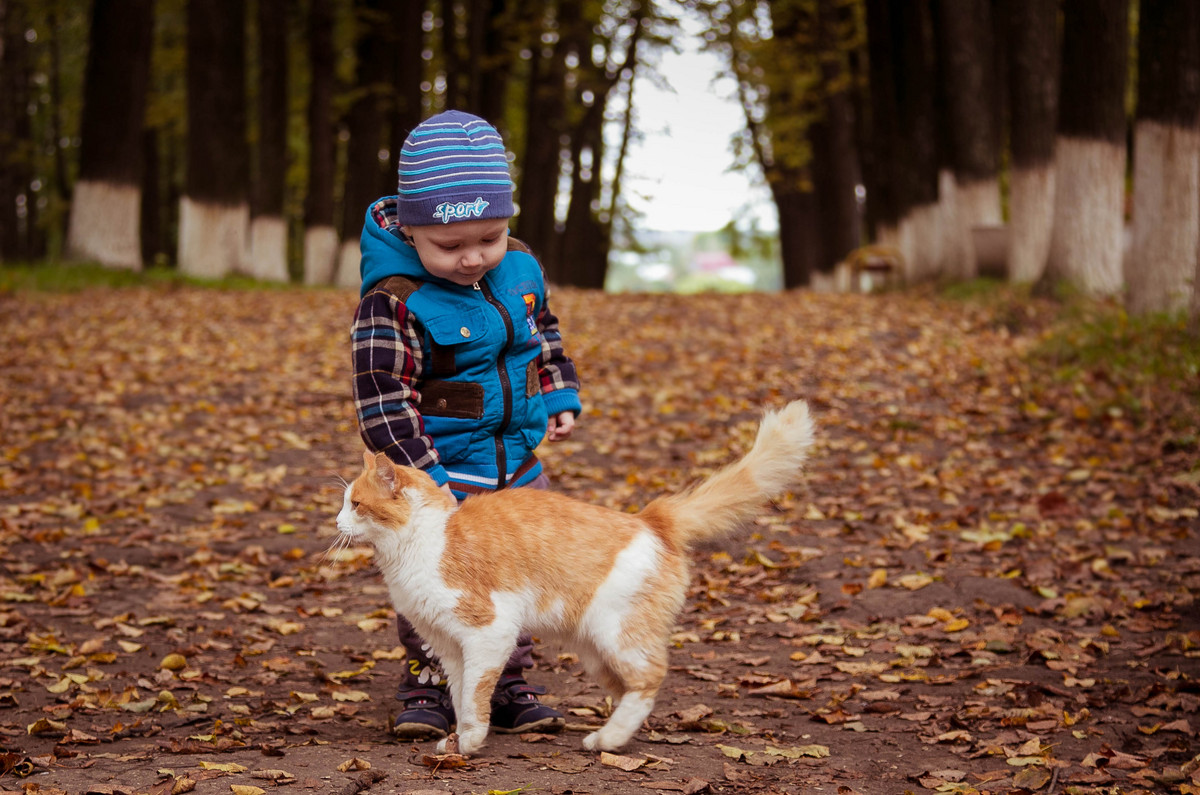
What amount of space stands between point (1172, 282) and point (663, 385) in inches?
189

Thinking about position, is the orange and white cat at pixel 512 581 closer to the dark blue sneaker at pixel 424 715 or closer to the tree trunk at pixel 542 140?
the dark blue sneaker at pixel 424 715

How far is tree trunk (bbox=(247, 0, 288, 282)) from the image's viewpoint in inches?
833

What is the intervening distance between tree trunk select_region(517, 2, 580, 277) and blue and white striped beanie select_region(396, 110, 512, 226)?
19467mm

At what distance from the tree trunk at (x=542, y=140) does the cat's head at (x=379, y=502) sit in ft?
65.1

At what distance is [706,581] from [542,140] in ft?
62.0

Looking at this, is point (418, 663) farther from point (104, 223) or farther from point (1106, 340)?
point (104, 223)

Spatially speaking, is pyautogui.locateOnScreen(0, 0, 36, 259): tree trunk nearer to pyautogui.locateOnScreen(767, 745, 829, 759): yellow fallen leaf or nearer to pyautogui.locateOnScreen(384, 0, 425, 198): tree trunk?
pyautogui.locateOnScreen(384, 0, 425, 198): tree trunk

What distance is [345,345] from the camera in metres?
13.0

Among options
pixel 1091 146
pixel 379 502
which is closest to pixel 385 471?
pixel 379 502

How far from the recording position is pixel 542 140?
23953 millimetres

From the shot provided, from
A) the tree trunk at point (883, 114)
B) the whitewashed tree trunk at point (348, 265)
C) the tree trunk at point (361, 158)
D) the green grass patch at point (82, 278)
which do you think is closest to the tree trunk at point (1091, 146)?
the tree trunk at point (883, 114)

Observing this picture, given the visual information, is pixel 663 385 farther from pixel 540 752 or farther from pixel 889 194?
pixel 889 194

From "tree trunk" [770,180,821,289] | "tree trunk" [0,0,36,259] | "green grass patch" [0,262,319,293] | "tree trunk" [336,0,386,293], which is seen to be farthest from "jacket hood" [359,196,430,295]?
"tree trunk" [770,180,821,289]

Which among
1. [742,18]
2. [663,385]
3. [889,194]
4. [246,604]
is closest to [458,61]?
[742,18]
